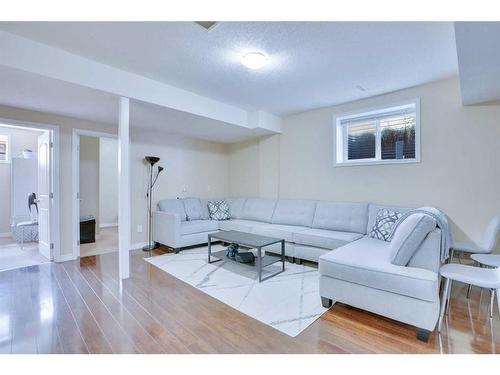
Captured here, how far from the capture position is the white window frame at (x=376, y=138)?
3.48 metres

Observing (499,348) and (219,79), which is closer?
(499,348)

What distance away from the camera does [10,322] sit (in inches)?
83.1

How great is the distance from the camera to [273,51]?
250 centimetres

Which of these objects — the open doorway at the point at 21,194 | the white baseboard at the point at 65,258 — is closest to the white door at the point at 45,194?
the open doorway at the point at 21,194

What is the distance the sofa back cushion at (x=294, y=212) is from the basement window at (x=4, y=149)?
6038 mm

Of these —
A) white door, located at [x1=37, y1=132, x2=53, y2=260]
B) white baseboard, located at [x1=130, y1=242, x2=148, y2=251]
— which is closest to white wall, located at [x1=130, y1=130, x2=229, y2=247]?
white baseboard, located at [x1=130, y1=242, x2=148, y2=251]

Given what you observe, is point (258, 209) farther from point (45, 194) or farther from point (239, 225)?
point (45, 194)

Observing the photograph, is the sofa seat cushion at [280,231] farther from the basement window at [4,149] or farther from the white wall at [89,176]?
the basement window at [4,149]

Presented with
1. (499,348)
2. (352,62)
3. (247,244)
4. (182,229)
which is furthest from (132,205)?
(499,348)

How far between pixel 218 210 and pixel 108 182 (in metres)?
4.06

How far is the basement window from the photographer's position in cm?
553

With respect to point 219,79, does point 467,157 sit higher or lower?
lower
